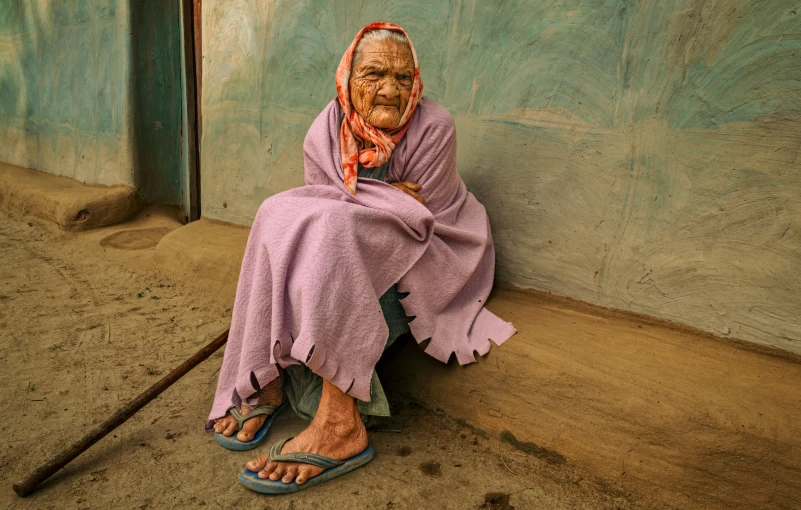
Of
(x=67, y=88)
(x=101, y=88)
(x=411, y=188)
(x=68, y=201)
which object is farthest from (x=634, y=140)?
(x=67, y=88)

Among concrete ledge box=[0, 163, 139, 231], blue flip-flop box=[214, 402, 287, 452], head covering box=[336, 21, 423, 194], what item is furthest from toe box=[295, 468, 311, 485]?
concrete ledge box=[0, 163, 139, 231]

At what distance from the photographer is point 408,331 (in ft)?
8.24

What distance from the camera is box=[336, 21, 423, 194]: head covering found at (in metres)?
2.44

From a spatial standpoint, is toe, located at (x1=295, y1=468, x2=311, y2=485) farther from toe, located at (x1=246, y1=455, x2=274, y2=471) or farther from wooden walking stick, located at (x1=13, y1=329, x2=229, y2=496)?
wooden walking stick, located at (x1=13, y1=329, x2=229, y2=496)

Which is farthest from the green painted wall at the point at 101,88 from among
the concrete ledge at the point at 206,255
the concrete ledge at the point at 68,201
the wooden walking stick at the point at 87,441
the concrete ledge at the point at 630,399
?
the concrete ledge at the point at 630,399

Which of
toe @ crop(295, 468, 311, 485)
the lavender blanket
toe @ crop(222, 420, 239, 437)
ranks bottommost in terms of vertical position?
toe @ crop(222, 420, 239, 437)

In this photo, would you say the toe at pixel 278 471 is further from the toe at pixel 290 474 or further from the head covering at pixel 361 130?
the head covering at pixel 361 130

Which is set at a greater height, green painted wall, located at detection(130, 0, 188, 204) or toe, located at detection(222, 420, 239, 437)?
green painted wall, located at detection(130, 0, 188, 204)

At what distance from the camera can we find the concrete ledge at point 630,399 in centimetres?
202

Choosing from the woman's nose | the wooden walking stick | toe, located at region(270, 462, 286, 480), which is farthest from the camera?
the woman's nose

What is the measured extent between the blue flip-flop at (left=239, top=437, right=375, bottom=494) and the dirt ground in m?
0.03

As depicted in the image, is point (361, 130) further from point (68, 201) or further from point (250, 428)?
point (68, 201)

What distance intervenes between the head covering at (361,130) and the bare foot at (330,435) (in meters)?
0.82

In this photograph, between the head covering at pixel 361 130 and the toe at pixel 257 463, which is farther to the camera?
the head covering at pixel 361 130
